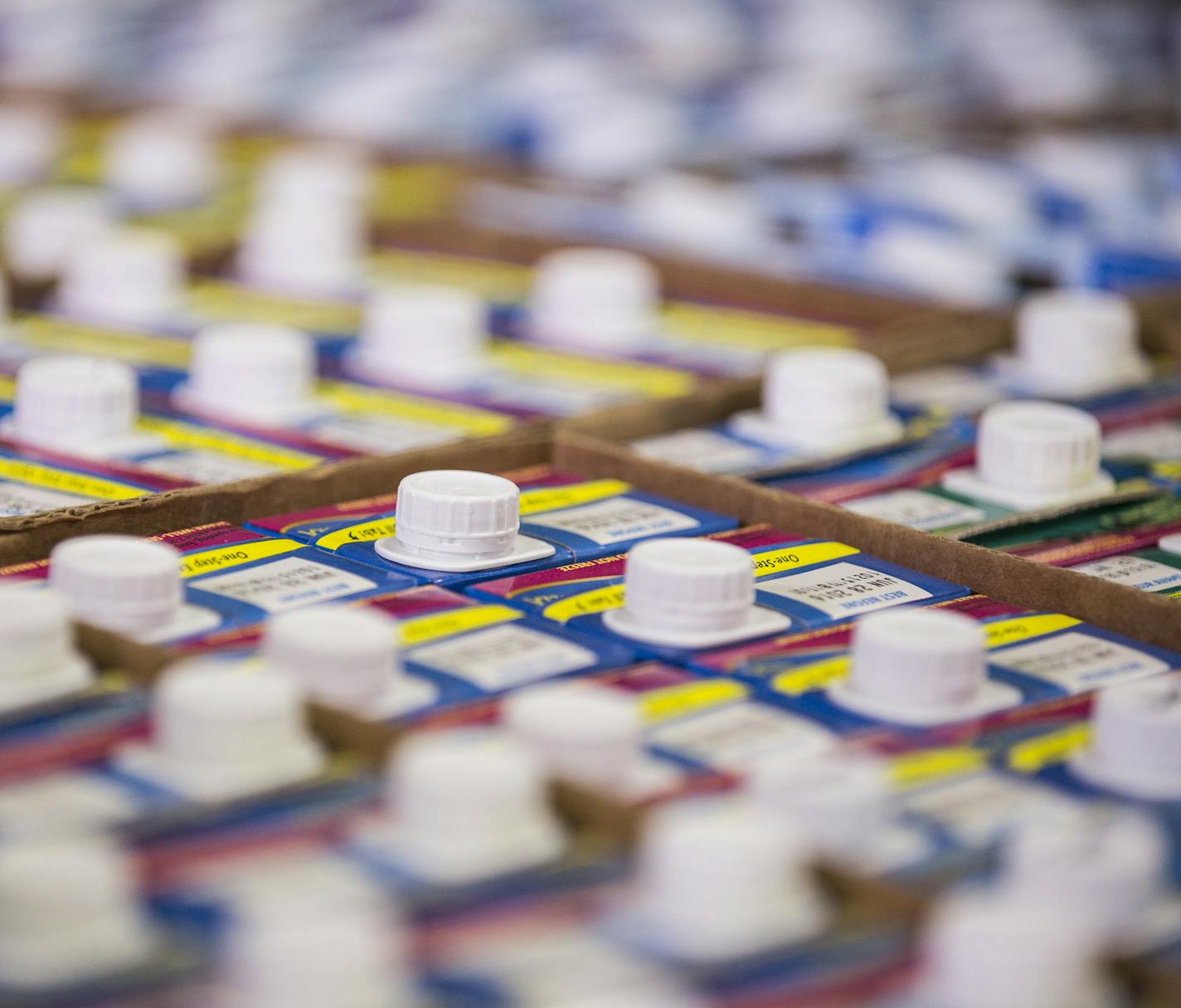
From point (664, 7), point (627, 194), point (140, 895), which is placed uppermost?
point (664, 7)

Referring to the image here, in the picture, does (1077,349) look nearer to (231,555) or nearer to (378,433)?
(378,433)

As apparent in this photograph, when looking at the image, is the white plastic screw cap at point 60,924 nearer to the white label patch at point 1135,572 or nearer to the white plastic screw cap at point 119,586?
the white plastic screw cap at point 119,586

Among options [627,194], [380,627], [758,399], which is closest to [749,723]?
[380,627]

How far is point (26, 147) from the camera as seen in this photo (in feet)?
11.2

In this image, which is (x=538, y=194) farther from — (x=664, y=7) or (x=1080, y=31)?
(x=1080, y=31)

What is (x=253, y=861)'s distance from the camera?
103 centimetres

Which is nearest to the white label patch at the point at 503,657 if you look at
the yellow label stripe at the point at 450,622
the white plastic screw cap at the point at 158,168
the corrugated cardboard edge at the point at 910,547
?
the yellow label stripe at the point at 450,622

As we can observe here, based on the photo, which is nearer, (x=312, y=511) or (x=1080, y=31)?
(x=312, y=511)

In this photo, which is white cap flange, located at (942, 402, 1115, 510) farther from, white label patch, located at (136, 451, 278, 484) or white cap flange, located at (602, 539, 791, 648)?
white label patch, located at (136, 451, 278, 484)

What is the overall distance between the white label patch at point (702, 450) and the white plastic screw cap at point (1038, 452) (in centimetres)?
21

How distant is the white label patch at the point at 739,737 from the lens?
1206 mm

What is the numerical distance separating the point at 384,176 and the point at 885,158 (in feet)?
2.67

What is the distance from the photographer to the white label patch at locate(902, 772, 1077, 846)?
1.13 metres

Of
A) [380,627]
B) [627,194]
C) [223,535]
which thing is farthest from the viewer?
[627,194]
